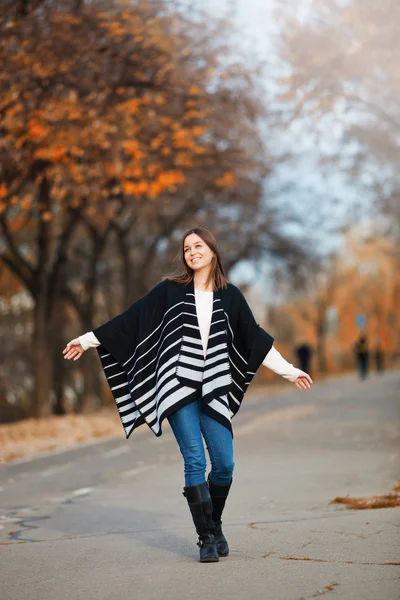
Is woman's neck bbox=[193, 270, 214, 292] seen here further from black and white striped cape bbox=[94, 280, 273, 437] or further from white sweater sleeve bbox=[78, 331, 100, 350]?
white sweater sleeve bbox=[78, 331, 100, 350]

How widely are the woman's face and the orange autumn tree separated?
27.1 feet

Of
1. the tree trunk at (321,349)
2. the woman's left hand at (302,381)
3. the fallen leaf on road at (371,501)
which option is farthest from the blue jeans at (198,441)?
the tree trunk at (321,349)

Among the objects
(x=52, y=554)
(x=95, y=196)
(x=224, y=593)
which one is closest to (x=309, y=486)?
(x=52, y=554)

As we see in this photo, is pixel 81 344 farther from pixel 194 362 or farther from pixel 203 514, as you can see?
pixel 203 514

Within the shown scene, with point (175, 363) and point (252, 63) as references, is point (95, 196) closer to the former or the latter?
point (252, 63)

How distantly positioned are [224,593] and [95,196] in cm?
1408

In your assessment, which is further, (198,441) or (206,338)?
(206,338)

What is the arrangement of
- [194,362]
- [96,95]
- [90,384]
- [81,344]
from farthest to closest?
1. [90,384]
2. [96,95]
3. [81,344]
4. [194,362]

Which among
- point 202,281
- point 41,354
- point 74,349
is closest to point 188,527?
point 74,349

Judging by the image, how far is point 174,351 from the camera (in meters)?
6.80

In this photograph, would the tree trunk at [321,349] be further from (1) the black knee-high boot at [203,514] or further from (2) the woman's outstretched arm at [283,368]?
(1) the black knee-high boot at [203,514]

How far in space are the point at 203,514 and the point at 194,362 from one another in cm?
86

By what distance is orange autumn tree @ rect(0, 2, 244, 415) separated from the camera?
50.7 ft

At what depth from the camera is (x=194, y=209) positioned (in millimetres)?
32406
